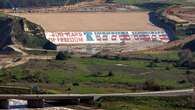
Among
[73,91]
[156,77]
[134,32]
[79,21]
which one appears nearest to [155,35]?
[134,32]

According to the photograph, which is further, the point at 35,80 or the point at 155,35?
the point at 155,35

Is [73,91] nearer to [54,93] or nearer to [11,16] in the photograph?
[54,93]

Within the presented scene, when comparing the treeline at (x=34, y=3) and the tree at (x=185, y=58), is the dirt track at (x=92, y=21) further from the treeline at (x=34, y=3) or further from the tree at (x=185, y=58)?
the tree at (x=185, y=58)

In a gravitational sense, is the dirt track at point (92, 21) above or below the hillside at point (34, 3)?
below

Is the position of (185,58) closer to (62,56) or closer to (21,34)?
(62,56)

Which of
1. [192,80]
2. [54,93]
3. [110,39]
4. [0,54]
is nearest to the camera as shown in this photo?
[54,93]

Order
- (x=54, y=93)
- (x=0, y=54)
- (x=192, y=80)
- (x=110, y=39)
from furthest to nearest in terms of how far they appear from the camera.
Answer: (x=110, y=39)
(x=0, y=54)
(x=192, y=80)
(x=54, y=93)

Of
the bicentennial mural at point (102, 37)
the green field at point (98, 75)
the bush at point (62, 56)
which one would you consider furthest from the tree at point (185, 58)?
the bush at point (62, 56)
